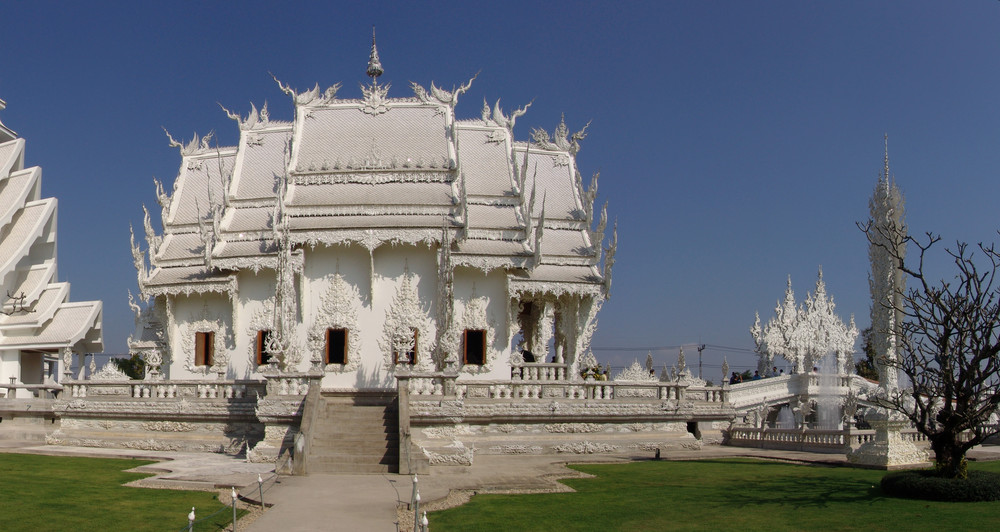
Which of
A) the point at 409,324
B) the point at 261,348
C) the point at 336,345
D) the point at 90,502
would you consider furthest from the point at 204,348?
the point at 90,502

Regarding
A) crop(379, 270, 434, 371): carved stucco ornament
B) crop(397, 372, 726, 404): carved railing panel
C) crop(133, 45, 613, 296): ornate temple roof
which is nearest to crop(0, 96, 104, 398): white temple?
crop(133, 45, 613, 296): ornate temple roof

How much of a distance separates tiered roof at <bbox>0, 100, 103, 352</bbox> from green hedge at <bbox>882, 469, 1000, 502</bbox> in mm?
27275

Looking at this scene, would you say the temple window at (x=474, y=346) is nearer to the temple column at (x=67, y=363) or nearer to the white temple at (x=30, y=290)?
the temple column at (x=67, y=363)

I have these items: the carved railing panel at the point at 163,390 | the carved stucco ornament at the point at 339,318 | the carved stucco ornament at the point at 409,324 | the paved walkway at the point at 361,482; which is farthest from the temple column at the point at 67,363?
the carved stucco ornament at the point at 409,324

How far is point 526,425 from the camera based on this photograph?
20609 millimetres

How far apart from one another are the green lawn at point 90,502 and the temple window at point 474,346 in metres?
9.82

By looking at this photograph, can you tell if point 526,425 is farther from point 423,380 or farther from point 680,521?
point 680,521

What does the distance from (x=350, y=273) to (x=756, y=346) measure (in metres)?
23.9

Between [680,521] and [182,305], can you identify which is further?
[182,305]

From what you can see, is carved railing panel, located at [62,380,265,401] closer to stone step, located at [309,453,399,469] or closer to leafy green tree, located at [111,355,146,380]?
stone step, located at [309,453,399,469]

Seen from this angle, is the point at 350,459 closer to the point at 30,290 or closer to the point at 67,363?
the point at 67,363

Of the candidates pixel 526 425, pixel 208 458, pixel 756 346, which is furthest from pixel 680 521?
pixel 756 346

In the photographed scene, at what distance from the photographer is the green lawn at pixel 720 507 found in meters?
10.5

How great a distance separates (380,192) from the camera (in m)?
24.4
